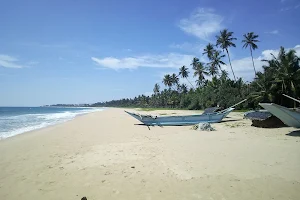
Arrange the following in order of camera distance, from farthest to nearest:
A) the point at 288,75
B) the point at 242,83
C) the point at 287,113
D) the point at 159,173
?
the point at 242,83, the point at 288,75, the point at 287,113, the point at 159,173

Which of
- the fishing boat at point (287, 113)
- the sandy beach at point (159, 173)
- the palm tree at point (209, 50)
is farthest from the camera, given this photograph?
the palm tree at point (209, 50)

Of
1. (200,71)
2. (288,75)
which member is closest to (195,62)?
(200,71)

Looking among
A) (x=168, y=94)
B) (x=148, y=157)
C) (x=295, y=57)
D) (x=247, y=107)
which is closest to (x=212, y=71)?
(x=247, y=107)

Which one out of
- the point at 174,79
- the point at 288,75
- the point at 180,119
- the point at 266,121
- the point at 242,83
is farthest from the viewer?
the point at 174,79

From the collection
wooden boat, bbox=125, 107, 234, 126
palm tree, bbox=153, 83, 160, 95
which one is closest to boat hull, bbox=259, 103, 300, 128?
wooden boat, bbox=125, 107, 234, 126

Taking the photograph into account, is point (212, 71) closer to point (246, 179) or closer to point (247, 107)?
point (247, 107)

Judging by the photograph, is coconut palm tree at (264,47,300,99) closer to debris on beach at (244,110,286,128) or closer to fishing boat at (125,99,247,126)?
fishing boat at (125,99,247,126)

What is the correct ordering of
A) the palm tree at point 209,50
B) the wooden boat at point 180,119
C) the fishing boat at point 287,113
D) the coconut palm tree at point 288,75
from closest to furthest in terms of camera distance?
the fishing boat at point 287,113
the wooden boat at point 180,119
the coconut palm tree at point 288,75
the palm tree at point 209,50

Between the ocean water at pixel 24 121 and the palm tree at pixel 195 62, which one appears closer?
the ocean water at pixel 24 121

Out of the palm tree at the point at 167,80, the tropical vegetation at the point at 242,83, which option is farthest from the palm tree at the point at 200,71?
the palm tree at the point at 167,80

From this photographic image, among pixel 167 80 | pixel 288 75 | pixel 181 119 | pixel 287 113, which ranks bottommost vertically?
pixel 181 119

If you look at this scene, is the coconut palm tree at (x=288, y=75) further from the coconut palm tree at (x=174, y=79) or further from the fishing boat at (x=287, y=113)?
the coconut palm tree at (x=174, y=79)

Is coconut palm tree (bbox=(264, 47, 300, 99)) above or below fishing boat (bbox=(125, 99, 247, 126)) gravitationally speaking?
above

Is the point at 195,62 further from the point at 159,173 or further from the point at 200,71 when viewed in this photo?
the point at 159,173
